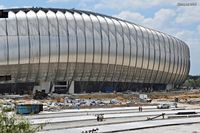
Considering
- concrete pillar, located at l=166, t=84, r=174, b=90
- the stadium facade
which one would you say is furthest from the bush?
concrete pillar, located at l=166, t=84, r=174, b=90

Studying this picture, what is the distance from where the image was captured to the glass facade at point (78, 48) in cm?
11938

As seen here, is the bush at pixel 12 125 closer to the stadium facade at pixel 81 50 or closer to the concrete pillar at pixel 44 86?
the stadium facade at pixel 81 50

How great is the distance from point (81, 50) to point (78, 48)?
1317mm

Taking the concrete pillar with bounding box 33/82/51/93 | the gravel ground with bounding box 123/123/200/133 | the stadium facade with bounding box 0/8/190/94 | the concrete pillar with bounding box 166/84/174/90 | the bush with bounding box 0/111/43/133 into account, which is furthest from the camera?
the concrete pillar with bounding box 166/84/174/90

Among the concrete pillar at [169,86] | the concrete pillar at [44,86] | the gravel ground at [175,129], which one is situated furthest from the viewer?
the concrete pillar at [169,86]

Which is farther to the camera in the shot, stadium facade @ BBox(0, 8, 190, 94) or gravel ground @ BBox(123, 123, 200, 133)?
stadium facade @ BBox(0, 8, 190, 94)

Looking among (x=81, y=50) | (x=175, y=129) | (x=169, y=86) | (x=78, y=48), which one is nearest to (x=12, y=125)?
(x=175, y=129)

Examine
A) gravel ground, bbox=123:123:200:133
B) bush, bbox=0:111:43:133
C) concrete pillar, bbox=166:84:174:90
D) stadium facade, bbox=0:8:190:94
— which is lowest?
gravel ground, bbox=123:123:200:133

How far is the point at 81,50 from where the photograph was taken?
12788 cm

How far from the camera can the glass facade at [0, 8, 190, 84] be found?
4700 inches

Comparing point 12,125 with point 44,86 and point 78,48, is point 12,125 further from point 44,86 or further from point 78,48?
point 78,48

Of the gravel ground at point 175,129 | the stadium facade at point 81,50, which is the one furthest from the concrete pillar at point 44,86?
the gravel ground at point 175,129

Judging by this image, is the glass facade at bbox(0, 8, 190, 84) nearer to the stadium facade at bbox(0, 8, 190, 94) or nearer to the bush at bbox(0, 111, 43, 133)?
the stadium facade at bbox(0, 8, 190, 94)

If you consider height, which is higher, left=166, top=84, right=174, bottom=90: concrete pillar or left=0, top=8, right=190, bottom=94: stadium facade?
left=0, top=8, right=190, bottom=94: stadium facade
